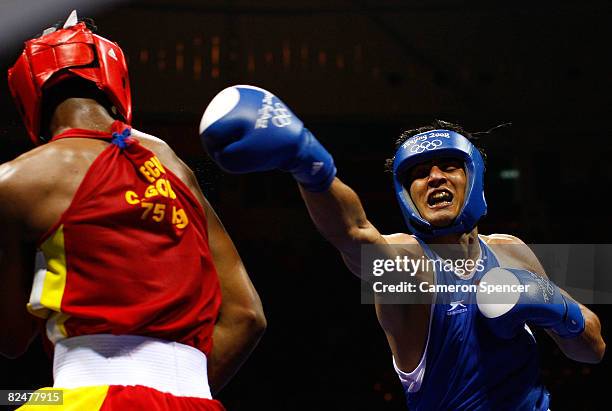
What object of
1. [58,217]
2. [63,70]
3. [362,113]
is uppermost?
[63,70]

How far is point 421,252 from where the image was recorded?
8.39ft

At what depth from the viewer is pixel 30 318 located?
1.56m

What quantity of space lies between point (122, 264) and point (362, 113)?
4.94 m

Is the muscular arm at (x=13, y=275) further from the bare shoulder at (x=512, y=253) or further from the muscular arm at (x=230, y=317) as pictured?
the bare shoulder at (x=512, y=253)

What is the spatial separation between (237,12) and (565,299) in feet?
15.2

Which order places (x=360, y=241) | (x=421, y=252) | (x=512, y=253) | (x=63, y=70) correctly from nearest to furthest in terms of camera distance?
(x=63, y=70), (x=360, y=241), (x=421, y=252), (x=512, y=253)

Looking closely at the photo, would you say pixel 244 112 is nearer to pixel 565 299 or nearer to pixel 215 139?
pixel 215 139

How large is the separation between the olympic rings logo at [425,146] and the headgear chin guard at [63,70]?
3.60 feet

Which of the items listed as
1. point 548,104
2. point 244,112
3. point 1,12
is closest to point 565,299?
point 244,112

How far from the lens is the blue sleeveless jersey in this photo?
2438 mm

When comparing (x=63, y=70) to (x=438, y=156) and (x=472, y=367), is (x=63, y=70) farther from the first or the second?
(x=472, y=367)

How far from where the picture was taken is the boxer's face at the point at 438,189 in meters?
2.59

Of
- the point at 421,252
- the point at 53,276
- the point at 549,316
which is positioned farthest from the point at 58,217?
the point at 549,316

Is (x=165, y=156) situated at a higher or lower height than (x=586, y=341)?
higher
